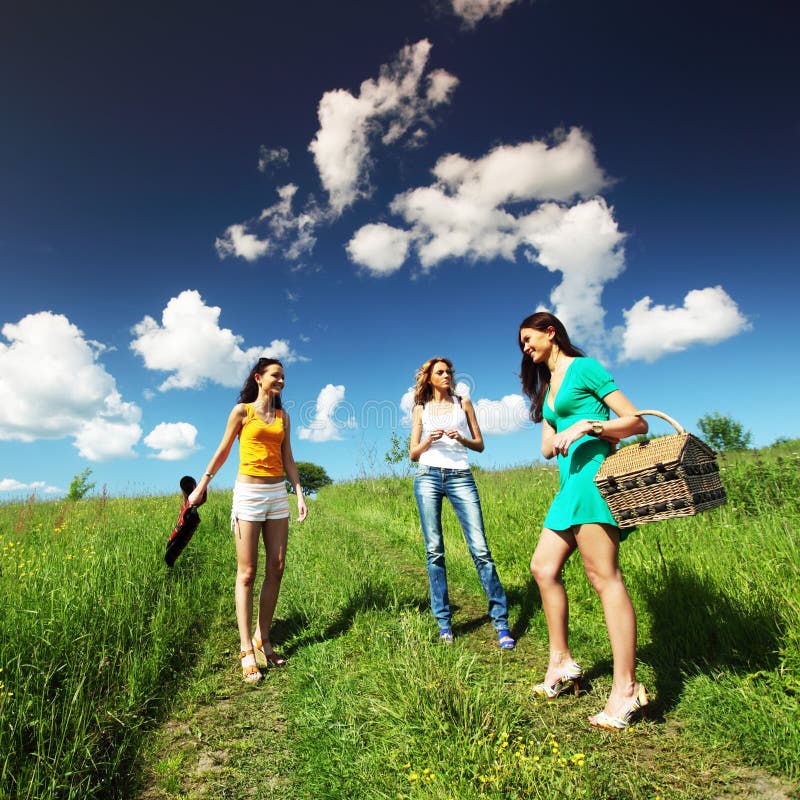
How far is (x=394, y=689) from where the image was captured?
3012 mm

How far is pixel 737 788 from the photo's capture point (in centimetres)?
240

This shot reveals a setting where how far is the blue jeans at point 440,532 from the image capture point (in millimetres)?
4414

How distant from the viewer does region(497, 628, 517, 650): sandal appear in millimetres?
4137

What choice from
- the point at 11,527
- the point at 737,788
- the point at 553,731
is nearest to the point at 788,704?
the point at 737,788

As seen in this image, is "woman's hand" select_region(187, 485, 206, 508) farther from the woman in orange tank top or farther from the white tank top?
the white tank top

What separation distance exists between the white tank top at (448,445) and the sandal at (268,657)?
212cm

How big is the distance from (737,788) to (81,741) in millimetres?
3489

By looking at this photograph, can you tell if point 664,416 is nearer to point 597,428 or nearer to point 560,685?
point 597,428

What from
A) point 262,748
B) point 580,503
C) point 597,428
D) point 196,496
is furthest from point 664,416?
point 196,496

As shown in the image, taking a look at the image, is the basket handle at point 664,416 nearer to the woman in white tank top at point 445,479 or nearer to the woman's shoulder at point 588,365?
the woman's shoulder at point 588,365

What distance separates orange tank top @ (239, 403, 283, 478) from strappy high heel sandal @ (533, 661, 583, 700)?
103 inches

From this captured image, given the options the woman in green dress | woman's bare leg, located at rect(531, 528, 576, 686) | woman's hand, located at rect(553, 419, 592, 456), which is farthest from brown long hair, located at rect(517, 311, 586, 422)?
woman's bare leg, located at rect(531, 528, 576, 686)

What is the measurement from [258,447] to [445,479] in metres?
1.74

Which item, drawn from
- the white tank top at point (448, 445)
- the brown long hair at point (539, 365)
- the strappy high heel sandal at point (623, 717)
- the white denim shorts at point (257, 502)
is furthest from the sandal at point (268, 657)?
the brown long hair at point (539, 365)
